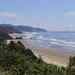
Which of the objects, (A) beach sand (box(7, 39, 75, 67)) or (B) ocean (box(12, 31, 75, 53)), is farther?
(B) ocean (box(12, 31, 75, 53))

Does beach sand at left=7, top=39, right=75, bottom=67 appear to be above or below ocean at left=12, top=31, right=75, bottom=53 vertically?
below

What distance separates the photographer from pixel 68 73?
8.62 meters

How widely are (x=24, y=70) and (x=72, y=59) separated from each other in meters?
3.66

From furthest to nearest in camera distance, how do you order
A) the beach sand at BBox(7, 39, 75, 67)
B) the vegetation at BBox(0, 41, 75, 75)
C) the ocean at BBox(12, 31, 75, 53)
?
the ocean at BBox(12, 31, 75, 53)
the beach sand at BBox(7, 39, 75, 67)
the vegetation at BBox(0, 41, 75, 75)

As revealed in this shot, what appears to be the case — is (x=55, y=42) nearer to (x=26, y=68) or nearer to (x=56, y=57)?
(x=56, y=57)

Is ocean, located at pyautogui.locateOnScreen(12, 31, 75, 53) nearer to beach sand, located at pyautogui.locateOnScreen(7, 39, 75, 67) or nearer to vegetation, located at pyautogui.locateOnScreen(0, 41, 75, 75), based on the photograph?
beach sand, located at pyautogui.locateOnScreen(7, 39, 75, 67)

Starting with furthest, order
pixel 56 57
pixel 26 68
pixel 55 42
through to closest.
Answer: pixel 55 42, pixel 56 57, pixel 26 68

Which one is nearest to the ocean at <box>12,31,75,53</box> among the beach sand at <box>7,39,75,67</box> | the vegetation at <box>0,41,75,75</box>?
the beach sand at <box>7,39,75,67</box>

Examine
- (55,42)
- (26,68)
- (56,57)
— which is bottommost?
(56,57)

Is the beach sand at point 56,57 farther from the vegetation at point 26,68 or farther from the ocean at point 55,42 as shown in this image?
the vegetation at point 26,68

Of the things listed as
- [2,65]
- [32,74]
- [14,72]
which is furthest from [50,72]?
[2,65]

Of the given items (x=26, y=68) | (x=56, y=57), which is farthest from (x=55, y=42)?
(x=26, y=68)

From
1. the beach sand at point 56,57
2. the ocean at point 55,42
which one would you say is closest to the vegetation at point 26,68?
the beach sand at point 56,57

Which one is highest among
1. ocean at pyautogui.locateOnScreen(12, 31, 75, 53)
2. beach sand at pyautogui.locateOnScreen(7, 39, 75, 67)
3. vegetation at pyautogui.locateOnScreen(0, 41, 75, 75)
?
vegetation at pyautogui.locateOnScreen(0, 41, 75, 75)
